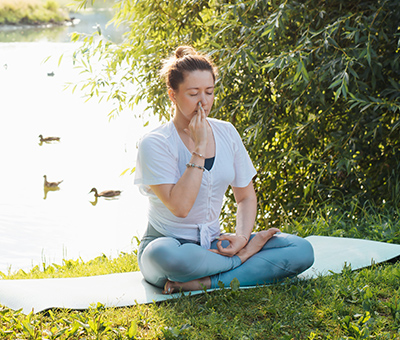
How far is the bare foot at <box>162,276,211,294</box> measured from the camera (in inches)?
96.1

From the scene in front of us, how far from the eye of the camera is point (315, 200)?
397cm

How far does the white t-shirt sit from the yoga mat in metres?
0.32

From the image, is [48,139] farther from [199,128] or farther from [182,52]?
[199,128]

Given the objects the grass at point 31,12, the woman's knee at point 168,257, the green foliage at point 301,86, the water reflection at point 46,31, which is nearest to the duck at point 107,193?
the green foliage at point 301,86

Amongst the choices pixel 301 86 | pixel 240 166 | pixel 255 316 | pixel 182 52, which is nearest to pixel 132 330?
pixel 255 316

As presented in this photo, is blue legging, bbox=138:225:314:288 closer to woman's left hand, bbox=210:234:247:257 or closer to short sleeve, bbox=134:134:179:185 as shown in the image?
woman's left hand, bbox=210:234:247:257

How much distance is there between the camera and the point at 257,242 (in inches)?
104

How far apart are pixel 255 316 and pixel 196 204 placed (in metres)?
0.63

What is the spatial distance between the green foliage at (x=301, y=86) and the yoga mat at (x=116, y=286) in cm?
59

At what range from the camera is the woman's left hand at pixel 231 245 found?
2.52m

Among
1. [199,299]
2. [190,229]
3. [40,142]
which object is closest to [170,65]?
[190,229]

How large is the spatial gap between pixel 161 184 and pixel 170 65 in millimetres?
602

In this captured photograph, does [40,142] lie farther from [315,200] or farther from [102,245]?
[315,200]

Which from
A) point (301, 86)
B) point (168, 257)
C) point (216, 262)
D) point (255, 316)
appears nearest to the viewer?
point (255, 316)
